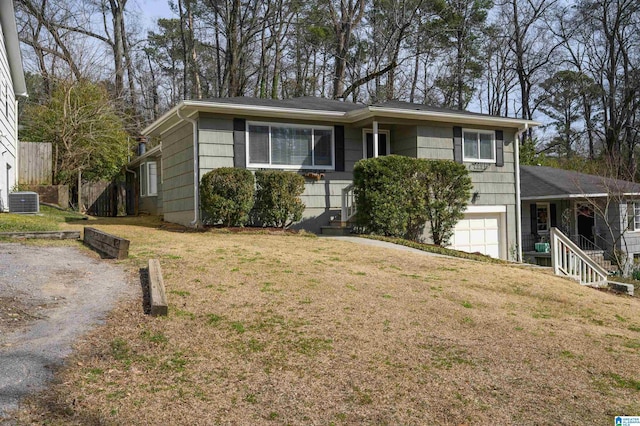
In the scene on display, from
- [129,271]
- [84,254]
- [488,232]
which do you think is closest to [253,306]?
[129,271]

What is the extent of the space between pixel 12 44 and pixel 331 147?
10.3 m

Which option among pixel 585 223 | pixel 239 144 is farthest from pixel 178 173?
pixel 585 223

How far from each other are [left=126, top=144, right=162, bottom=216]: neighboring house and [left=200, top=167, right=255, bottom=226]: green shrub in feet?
20.3

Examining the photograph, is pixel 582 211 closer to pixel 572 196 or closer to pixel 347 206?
pixel 572 196

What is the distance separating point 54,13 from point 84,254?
23.3m

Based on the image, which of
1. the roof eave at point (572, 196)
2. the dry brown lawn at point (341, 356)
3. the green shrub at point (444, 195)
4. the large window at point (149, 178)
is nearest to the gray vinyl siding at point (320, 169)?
the green shrub at point (444, 195)

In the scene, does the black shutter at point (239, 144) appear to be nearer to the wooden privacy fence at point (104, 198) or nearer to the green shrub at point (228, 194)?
the green shrub at point (228, 194)

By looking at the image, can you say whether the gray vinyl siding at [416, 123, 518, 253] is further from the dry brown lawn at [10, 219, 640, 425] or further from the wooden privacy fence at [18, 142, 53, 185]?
the wooden privacy fence at [18, 142, 53, 185]

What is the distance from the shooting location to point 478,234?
645 inches

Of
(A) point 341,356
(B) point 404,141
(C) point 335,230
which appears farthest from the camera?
(B) point 404,141

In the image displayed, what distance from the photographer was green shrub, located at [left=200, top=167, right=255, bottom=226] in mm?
12648

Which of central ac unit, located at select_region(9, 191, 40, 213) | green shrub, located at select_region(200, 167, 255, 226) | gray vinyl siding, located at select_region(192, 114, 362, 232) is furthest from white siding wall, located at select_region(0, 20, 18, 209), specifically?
green shrub, located at select_region(200, 167, 255, 226)

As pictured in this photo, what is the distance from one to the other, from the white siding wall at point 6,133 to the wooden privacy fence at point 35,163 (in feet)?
3.74

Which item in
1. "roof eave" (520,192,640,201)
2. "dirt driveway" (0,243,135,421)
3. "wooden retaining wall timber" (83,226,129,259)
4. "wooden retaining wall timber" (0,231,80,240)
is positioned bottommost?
"dirt driveway" (0,243,135,421)
